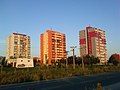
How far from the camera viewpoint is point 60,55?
166375 millimetres

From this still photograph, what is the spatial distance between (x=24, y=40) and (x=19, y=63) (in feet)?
307

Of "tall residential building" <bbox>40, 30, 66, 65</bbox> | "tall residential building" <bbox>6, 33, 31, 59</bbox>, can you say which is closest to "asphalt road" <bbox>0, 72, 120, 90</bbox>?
"tall residential building" <bbox>40, 30, 66, 65</bbox>

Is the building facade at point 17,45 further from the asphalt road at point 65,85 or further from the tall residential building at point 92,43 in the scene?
the asphalt road at point 65,85

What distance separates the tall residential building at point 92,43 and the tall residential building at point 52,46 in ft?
47.2

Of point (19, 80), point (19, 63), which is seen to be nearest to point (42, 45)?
point (19, 63)

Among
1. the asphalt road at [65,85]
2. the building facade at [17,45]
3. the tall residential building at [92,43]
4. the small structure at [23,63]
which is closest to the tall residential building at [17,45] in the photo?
the building facade at [17,45]

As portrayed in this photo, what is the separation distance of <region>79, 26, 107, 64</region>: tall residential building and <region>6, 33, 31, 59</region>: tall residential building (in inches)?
1517

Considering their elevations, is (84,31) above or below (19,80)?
above

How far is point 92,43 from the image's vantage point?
538 ft

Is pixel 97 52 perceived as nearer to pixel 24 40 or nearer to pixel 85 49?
pixel 85 49

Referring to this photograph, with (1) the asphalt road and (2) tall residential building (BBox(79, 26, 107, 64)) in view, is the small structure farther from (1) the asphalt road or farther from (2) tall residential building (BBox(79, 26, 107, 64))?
(2) tall residential building (BBox(79, 26, 107, 64))

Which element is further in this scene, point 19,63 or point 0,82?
point 19,63

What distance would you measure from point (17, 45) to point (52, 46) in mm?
28031

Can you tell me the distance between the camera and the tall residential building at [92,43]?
163375 millimetres
